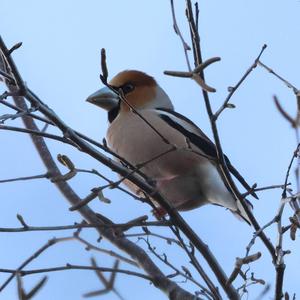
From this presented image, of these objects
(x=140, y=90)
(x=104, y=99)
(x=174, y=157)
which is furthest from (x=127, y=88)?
(x=174, y=157)

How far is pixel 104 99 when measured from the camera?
412cm

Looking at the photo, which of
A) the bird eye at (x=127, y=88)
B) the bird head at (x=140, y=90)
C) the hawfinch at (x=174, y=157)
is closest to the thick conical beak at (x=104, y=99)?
the hawfinch at (x=174, y=157)

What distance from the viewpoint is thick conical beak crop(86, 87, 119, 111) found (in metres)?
4.02

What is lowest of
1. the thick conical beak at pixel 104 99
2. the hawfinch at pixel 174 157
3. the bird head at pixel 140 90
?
the hawfinch at pixel 174 157

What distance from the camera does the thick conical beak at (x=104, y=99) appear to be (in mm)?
4016

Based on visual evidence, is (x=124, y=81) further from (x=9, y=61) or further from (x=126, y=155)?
(x=9, y=61)

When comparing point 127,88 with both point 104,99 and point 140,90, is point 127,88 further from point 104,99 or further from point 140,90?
point 104,99

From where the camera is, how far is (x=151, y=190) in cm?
214

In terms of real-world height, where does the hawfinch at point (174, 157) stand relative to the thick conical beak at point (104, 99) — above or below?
below

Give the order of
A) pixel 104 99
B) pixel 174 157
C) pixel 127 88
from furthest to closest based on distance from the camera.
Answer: pixel 127 88, pixel 104 99, pixel 174 157

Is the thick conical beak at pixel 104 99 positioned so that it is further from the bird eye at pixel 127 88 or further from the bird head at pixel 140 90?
the bird eye at pixel 127 88

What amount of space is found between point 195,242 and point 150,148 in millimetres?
1365

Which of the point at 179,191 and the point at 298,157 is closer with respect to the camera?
the point at 298,157

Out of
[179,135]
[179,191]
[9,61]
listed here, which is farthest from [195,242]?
[179,135]
